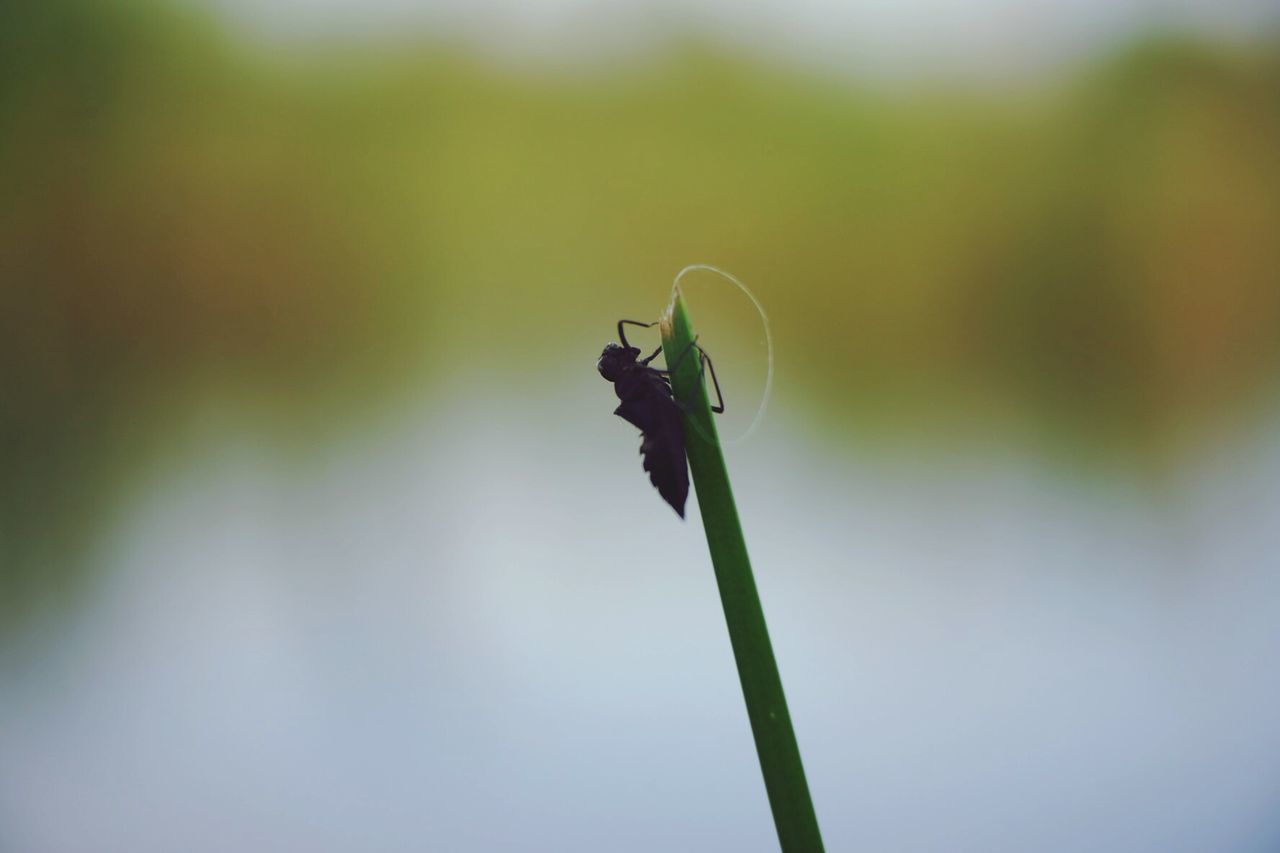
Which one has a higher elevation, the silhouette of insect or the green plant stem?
the silhouette of insect

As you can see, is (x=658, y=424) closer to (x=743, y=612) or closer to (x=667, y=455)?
(x=667, y=455)

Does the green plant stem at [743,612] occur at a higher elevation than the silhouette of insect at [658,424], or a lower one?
lower

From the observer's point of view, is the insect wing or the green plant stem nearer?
the green plant stem

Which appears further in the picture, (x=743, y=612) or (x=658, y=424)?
(x=658, y=424)

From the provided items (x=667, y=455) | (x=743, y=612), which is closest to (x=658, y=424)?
(x=667, y=455)

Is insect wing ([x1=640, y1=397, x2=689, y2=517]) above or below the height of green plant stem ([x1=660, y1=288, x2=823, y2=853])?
above

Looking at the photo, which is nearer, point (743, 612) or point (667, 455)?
point (743, 612)

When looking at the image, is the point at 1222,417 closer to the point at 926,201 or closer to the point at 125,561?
the point at 926,201

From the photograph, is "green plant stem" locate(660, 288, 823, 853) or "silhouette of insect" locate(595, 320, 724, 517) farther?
"silhouette of insect" locate(595, 320, 724, 517)

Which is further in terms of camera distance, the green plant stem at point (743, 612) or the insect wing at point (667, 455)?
the insect wing at point (667, 455)

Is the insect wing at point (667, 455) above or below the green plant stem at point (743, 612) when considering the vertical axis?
above
